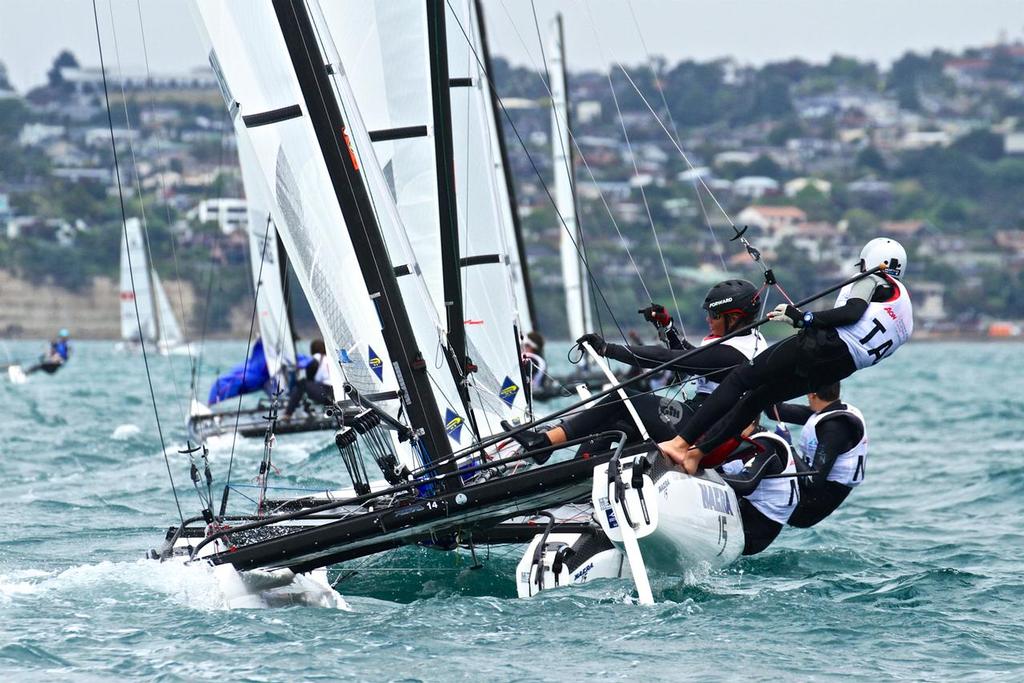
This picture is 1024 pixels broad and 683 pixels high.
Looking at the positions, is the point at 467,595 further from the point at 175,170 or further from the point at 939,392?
the point at 175,170

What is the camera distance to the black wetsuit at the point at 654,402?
668cm

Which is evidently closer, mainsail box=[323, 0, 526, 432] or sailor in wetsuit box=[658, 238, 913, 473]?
sailor in wetsuit box=[658, 238, 913, 473]

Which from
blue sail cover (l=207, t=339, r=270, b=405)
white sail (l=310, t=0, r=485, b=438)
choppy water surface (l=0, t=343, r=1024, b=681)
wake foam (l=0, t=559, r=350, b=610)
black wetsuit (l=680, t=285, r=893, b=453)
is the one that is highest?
white sail (l=310, t=0, r=485, b=438)

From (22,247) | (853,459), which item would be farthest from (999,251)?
(853,459)

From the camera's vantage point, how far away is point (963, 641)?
19.4ft

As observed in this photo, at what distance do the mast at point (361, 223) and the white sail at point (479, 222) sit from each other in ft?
7.59

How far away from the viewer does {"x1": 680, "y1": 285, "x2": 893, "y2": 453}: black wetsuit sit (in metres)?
6.23

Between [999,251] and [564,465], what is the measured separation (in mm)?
81614

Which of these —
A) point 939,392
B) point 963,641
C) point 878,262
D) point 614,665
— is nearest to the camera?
point 614,665

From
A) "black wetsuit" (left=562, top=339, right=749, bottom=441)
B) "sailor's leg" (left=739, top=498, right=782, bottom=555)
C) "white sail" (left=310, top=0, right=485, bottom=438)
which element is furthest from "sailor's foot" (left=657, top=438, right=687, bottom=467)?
"white sail" (left=310, top=0, right=485, bottom=438)

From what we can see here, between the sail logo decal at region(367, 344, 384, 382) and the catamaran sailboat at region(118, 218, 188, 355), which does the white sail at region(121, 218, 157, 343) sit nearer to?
the catamaran sailboat at region(118, 218, 188, 355)

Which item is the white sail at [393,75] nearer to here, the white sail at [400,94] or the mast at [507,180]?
the white sail at [400,94]

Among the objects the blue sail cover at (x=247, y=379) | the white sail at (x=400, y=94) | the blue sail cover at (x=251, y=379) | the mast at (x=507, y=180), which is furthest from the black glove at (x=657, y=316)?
the blue sail cover at (x=247, y=379)

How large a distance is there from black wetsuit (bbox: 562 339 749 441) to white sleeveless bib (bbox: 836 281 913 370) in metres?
0.53
